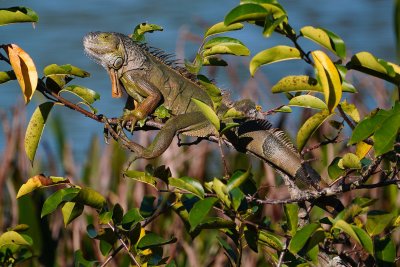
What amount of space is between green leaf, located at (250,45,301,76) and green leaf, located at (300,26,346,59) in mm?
71

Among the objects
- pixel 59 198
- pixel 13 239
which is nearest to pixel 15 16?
pixel 59 198

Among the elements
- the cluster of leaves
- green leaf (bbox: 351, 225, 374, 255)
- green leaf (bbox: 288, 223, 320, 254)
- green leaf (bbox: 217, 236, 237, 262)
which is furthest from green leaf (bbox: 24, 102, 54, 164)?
green leaf (bbox: 351, 225, 374, 255)

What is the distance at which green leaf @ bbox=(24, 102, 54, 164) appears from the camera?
245cm

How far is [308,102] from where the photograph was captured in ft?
7.22

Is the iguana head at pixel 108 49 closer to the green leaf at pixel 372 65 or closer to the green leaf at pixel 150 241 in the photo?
the green leaf at pixel 150 241

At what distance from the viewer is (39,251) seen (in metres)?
4.31

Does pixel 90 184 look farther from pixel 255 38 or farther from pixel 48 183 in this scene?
pixel 255 38

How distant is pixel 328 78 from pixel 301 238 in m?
0.36

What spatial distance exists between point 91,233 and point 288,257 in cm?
54

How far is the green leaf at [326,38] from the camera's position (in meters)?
1.98

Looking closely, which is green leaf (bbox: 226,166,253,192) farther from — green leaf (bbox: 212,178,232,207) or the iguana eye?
the iguana eye

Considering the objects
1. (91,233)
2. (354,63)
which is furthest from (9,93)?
(354,63)

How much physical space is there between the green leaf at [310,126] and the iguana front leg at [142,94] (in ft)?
3.27

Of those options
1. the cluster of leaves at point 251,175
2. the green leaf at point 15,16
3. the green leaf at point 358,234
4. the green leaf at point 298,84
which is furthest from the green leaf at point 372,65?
the green leaf at point 15,16
